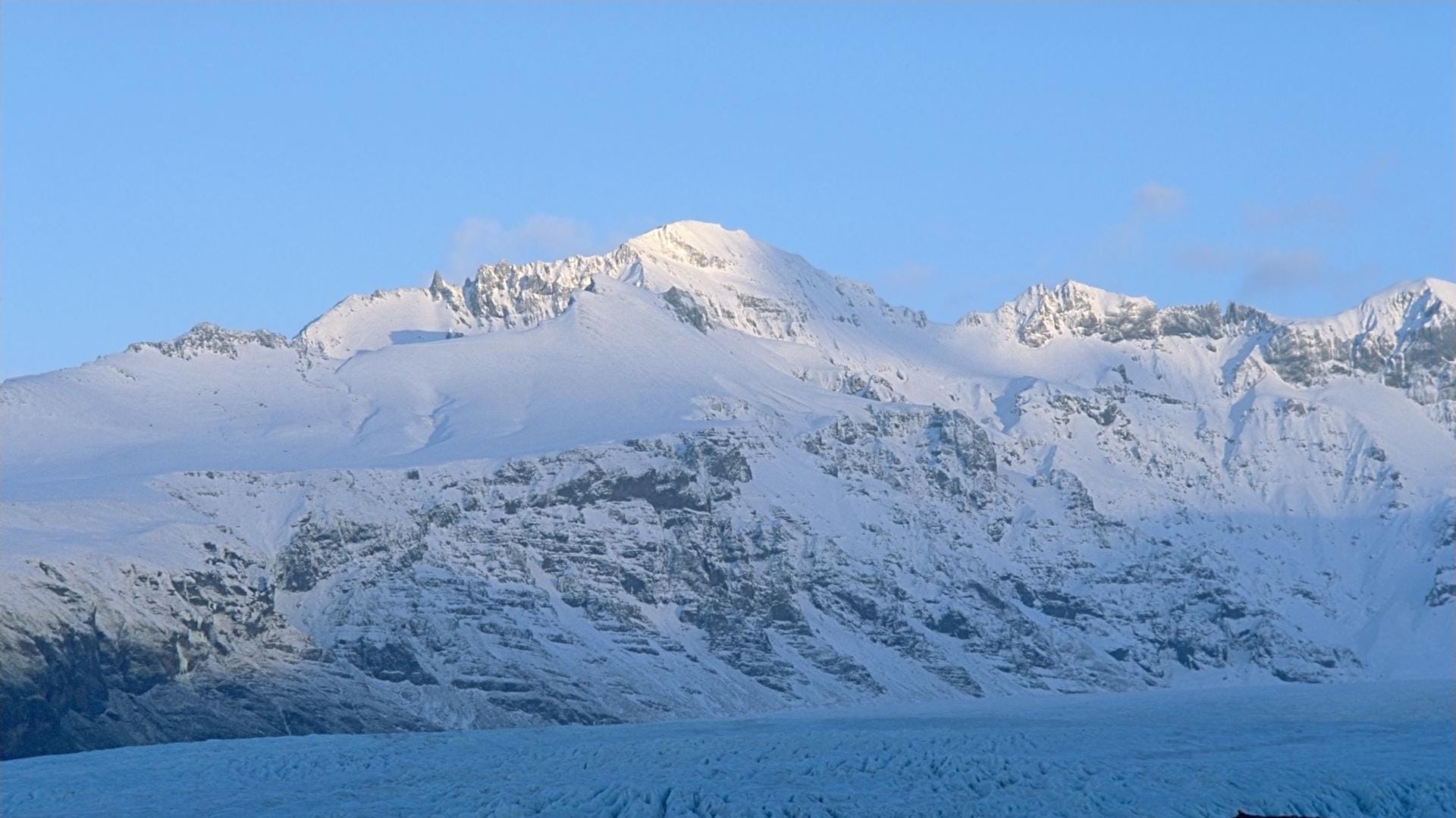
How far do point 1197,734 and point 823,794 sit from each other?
67.5 meters

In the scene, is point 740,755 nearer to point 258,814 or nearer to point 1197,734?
point 258,814

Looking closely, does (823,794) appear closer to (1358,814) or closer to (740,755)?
(740,755)

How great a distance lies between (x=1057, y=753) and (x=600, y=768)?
3748 cm

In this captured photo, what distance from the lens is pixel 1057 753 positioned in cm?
15575

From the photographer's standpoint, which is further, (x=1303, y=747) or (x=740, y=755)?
(x=1303, y=747)

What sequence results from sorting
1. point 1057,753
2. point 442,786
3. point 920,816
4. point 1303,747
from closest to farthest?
1. point 920,816
2. point 442,786
3. point 1057,753
4. point 1303,747

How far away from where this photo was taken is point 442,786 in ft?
428

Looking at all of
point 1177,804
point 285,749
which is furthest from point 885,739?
point 285,749

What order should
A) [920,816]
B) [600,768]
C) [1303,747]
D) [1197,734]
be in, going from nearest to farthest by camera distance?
[920,816] → [600,768] → [1303,747] → [1197,734]

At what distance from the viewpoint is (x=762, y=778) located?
434ft

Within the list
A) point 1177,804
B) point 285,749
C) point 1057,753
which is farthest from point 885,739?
point 285,749

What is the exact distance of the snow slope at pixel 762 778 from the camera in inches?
4781

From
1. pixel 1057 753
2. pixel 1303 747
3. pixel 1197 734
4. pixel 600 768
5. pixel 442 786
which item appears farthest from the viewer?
pixel 1197 734

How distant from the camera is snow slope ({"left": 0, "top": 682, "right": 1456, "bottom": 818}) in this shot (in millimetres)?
121438
